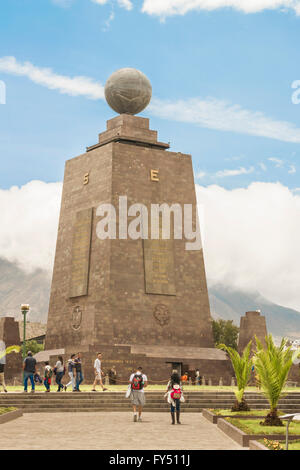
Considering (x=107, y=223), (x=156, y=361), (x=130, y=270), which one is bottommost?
(x=156, y=361)

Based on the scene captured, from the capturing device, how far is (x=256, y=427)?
52.3 ft

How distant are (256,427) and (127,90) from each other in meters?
27.6

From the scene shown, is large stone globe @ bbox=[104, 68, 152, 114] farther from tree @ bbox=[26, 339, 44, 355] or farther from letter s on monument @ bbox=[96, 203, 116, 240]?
tree @ bbox=[26, 339, 44, 355]

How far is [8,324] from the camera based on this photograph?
41188 millimetres

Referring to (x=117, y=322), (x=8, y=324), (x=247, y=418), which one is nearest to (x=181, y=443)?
(x=247, y=418)

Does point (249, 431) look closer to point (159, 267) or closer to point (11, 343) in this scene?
point (159, 267)

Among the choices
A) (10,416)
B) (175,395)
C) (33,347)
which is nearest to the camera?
(175,395)

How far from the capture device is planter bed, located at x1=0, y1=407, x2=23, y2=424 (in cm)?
1879

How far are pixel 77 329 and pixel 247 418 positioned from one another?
20805mm

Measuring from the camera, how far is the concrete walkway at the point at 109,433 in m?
13.7

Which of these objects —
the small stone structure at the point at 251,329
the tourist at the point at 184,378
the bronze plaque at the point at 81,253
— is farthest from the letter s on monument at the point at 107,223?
the small stone structure at the point at 251,329

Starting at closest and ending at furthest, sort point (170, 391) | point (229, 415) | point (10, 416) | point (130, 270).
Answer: point (170, 391) < point (229, 415) < point (10, 416) < point (130, 270)

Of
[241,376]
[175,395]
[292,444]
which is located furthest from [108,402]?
[292,444]
